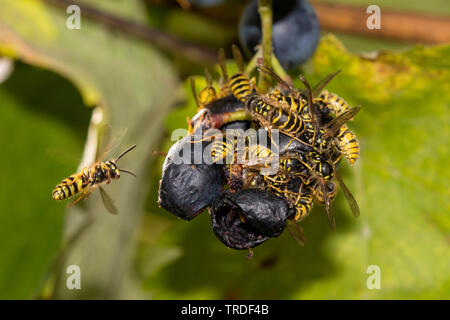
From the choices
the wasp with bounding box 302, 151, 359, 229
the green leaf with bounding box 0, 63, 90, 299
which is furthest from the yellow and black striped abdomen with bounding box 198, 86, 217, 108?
the green leaf with bounding box 0, 63, 90, 299

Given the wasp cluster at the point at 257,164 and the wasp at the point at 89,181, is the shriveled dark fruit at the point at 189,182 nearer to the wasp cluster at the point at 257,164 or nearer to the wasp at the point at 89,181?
the wasp cluster at the point at 257,164

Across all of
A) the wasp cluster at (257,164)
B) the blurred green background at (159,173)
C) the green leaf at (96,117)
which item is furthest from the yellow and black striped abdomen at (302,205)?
the green leaf at (96,117)

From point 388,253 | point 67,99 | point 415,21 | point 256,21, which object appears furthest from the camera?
point 67,99

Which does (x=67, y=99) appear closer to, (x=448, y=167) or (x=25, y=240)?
(x=25, y=240)

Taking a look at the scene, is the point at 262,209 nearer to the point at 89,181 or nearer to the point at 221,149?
the point at 221,149

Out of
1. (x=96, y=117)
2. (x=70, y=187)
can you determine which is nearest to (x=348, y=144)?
(x=70, y=187)

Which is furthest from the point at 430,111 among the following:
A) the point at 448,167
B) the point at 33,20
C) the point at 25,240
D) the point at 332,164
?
the point at 25,240
